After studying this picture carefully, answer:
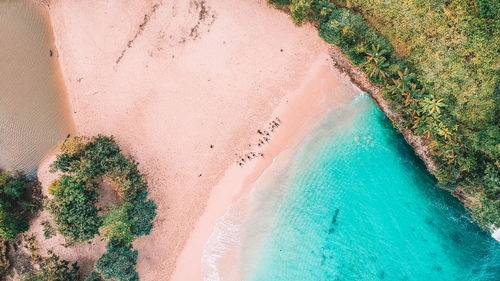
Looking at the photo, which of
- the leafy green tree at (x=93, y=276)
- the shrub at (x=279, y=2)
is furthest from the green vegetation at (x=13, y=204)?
the shrub at (x=279, y=2)

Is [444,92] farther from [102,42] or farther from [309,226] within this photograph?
[102,42]

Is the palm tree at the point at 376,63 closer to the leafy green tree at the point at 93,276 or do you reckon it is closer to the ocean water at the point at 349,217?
the ocean water at the point at 349,217

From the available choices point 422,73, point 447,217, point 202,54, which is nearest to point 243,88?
point 202,54

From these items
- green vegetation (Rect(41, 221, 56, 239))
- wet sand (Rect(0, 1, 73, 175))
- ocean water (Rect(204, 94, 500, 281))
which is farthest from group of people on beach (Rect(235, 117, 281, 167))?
green vegetation (Rect(41, 221, 56, 239))

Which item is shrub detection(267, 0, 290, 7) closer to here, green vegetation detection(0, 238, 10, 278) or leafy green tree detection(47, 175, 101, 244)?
leafy green tree detection(47, 175, 101, 244)

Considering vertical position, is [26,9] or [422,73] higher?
[422,73]

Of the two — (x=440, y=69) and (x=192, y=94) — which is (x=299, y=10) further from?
(x=440, y=69)

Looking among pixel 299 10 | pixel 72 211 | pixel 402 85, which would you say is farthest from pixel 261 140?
pixel 72 211
